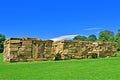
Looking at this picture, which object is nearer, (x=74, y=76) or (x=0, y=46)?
(x=74, y=76)

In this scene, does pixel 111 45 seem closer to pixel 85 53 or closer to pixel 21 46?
pixel 85 53

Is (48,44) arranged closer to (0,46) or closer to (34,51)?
(34,51)

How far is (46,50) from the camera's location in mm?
26531

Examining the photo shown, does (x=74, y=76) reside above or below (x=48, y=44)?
below

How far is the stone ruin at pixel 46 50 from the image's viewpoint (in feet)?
82.0

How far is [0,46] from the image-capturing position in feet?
208

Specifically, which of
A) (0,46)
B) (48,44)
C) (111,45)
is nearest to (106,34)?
(0,46)

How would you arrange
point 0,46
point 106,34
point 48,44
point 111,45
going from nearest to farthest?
1. point 48,44
2. point 111,45
3. point 0,46
4. point 106,34

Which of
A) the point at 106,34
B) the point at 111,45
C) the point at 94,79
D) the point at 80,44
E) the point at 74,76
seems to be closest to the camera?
the point at 94,79

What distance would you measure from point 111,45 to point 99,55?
211 cm

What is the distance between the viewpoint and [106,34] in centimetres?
8350

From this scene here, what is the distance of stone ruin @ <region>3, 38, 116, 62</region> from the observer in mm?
24984

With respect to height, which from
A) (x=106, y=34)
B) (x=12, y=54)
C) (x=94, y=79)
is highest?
(x=106, y=34)

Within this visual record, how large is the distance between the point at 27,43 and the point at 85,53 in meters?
6.33
